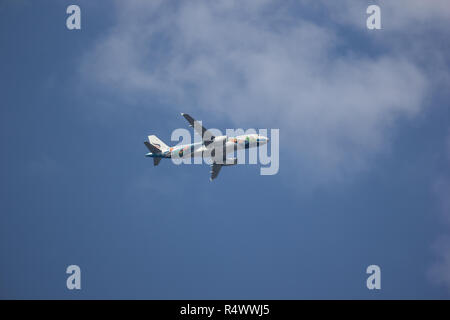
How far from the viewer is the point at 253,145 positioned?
119500mm

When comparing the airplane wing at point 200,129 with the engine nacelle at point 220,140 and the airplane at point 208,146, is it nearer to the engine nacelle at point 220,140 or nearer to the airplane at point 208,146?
the airplane at point 208,146

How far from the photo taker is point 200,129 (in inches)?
4633

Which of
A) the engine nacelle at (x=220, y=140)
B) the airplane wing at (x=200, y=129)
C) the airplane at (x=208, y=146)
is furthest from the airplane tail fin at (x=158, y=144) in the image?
the engine nacelle at (x=220, y=140)

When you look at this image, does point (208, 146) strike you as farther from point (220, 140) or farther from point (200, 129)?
point (200, 129)

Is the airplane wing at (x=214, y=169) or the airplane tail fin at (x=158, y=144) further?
the airplane wing at (x=214, y=169)

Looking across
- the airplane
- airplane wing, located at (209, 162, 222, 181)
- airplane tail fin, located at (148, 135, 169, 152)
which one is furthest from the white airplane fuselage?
airplane wing, located at (209, 162, 222, 181)

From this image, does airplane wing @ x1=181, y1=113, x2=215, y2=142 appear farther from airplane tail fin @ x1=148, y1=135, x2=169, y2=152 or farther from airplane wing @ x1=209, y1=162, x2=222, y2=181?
airplane tail fin @ x1=148, y1=135, x2=169, y2=152

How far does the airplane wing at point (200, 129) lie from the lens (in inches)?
4587
